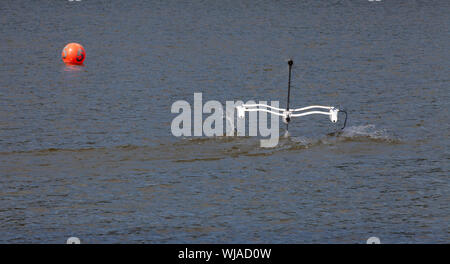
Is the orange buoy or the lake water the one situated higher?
the orange buoy

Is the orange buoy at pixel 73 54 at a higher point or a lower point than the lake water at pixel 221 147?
higher

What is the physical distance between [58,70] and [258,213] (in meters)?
31.2

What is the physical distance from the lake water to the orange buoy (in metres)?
0.71

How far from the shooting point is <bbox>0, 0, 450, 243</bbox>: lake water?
2434 centimetres

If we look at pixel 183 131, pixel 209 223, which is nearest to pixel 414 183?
pixel 209 223

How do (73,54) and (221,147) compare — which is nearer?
(221,147)

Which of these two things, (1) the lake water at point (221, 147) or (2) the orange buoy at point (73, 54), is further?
(2) the orange buoy at point (73, 54)

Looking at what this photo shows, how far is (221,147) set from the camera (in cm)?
3231

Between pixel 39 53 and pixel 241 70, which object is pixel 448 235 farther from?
pixel 39 53

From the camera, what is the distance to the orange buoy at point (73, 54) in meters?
55.4

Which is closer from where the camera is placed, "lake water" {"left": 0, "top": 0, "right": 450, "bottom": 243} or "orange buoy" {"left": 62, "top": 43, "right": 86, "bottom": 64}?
"lake water" {"left": 0, "top": 0, "right": 450, "bottom": 243}

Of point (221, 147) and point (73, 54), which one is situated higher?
point (73, 54)

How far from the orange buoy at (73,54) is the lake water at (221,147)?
27.9 inches

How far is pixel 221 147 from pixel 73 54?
25.7 metres
